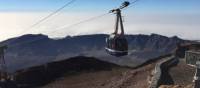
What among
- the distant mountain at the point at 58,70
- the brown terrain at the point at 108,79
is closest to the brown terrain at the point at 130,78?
the brown terrain at the point at 108,79

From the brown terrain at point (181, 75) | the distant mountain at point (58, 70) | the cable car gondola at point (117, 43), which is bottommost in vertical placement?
the distant mountain at point (58, 70)

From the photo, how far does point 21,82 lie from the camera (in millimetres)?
108375

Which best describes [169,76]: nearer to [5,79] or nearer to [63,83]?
[63,83]

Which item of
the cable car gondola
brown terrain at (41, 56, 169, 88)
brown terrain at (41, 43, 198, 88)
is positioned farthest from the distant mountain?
the cable car gondola

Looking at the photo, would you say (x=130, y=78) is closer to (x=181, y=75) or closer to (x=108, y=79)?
(x=181, y=75)

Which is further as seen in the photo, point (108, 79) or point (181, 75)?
point (108, 79)

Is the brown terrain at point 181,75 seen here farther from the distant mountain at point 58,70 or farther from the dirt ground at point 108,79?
the distant mountain at point 58,70

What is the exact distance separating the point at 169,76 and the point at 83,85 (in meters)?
28.1

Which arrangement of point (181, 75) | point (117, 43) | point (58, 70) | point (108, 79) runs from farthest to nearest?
point (58, 70) < point (108, 79) < point (117, 43) < point (181, 75)

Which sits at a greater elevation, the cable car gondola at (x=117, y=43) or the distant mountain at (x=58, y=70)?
the cable car gondola at (x=117, y=43)

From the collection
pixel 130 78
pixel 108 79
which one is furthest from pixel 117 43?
pixel 108 79

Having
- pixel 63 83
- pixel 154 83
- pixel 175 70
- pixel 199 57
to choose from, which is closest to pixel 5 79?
pixel 63 83

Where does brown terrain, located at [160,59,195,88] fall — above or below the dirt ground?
above

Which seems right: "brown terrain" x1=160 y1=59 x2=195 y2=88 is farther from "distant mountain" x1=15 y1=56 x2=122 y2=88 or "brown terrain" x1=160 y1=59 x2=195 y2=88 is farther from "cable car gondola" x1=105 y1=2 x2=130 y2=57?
"distant mountain" x1=15 y1=56 x2=122 y2=88
